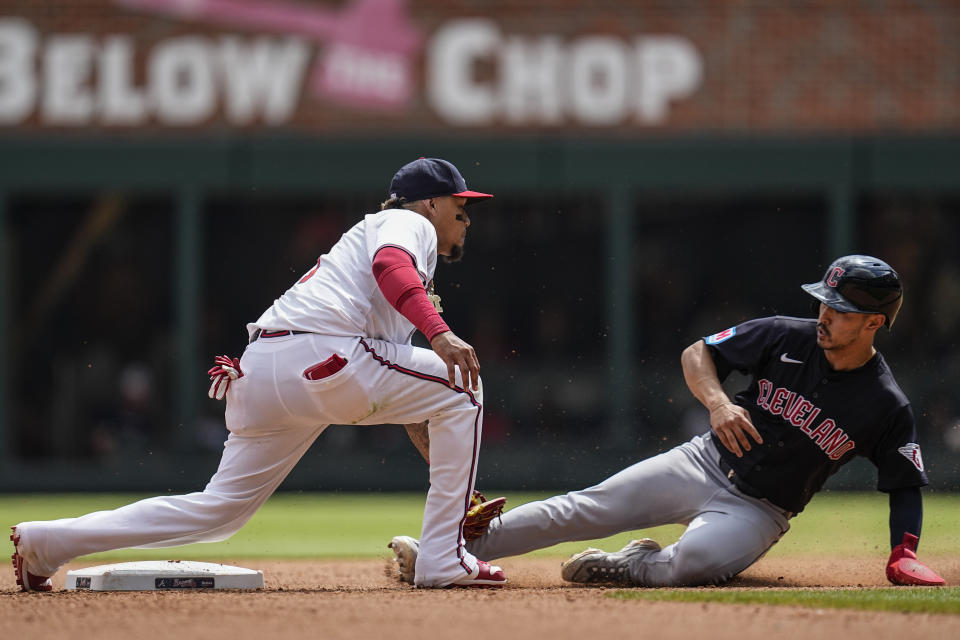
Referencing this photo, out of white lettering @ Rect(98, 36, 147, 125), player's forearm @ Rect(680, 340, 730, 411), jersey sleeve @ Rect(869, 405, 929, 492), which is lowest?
jersey sleeve @ Rect(869, 405, 929, 492)

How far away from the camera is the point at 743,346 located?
17.9ft

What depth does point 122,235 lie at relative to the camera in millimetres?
14773

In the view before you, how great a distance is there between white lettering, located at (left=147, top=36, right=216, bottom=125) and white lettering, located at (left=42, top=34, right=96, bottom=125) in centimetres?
66

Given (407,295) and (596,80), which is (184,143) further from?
(407,295)

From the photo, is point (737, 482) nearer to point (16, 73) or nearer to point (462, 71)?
point (462, 71)

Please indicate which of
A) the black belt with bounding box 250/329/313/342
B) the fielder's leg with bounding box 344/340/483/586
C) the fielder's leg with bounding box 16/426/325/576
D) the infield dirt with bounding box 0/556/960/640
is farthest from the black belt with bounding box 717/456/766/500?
the black belt with bounding box 250/329/313/342

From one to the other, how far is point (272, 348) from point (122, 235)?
10372 millimetres

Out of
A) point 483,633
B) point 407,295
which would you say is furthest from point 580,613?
point 407,295

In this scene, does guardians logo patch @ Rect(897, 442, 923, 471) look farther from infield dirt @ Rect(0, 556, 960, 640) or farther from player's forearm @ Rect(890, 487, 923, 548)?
infield dirt @ Rect(0, 556, 960, 640)

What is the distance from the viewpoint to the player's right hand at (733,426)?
5176 millimetres

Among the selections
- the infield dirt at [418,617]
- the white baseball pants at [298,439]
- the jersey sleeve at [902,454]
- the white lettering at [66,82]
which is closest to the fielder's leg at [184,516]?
the white baseball pants at [298,439]

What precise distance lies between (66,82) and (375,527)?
704 centimetres

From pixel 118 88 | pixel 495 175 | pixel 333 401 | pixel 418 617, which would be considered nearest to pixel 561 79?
pixel 495 175

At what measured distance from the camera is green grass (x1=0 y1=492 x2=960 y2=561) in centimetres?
730
